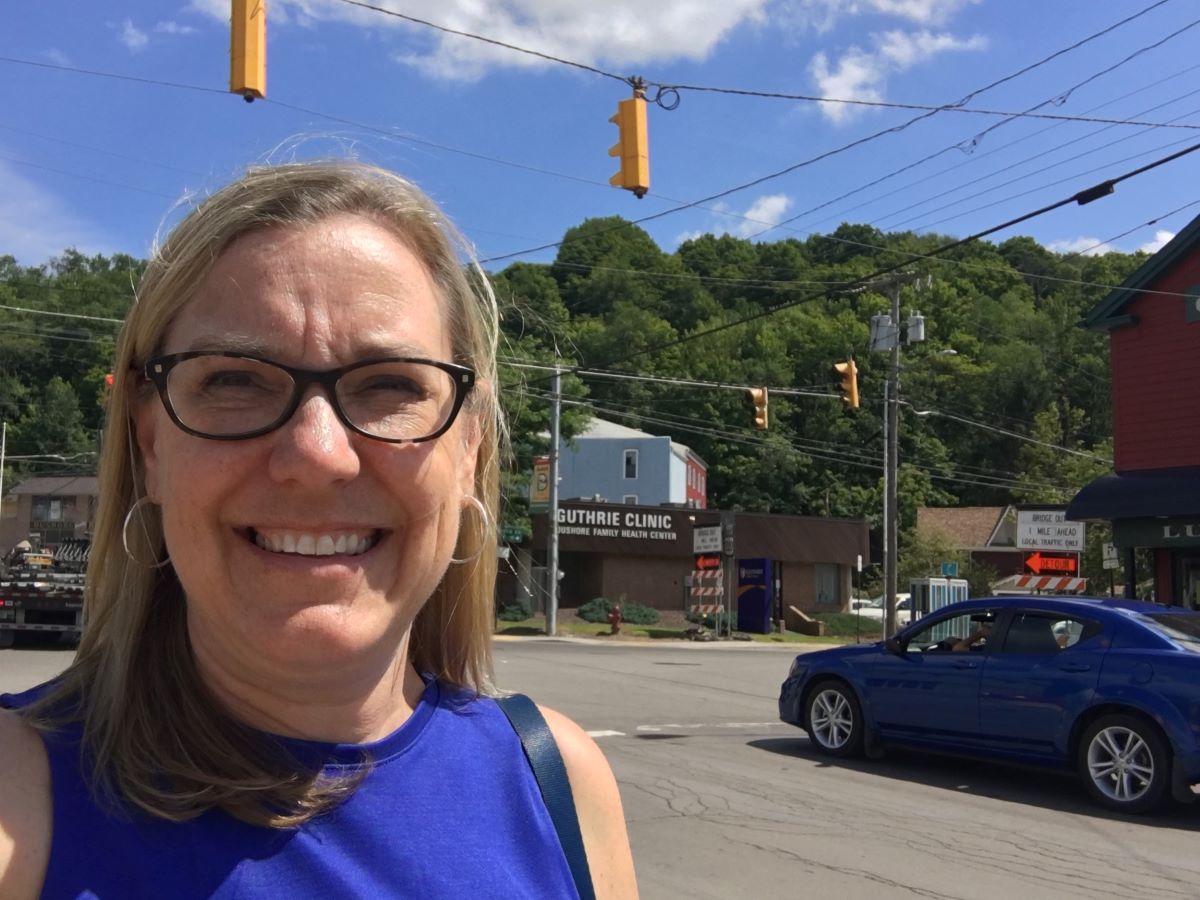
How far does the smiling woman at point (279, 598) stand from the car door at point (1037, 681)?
834 cm

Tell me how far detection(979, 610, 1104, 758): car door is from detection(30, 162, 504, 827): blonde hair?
8289 mm

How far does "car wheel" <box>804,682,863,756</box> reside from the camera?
10617mm

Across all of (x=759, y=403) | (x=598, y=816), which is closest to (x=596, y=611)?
(x=759, y=403)

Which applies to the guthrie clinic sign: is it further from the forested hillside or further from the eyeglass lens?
the eyeglass lens

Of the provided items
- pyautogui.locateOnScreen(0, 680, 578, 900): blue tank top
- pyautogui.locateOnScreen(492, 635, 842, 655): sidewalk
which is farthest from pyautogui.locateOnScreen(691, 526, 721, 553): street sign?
pyautogui.locateOnScreen(0, 680, 578, 900): blue tank top

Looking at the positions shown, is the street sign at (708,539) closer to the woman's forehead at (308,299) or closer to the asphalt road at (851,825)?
the asphalt road at (851,825)

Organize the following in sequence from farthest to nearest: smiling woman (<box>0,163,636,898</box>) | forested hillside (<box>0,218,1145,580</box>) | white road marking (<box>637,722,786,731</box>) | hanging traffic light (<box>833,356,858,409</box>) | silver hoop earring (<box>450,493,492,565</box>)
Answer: forested hillside (<box>0,218,1145,580</box>) → hanging traffic light (<box>833,356,858,409</box>) → white road marking (<box>637,722,786,731</box>) → silver hoop earring (<box>450,493,492,565</box>) → smiling woman (<box>0,163,636,898</box>)

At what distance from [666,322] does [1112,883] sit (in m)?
35.2

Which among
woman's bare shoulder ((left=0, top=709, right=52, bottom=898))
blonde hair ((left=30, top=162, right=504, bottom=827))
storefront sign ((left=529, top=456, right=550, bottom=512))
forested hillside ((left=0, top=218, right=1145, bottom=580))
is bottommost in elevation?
woman's bare shoulder ((left=0, top=709, right=52, bottom=898))

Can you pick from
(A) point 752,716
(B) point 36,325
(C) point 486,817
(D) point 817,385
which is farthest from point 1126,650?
(D) point 817,385

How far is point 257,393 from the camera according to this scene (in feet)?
4.87

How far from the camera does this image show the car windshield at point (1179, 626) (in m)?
8.76

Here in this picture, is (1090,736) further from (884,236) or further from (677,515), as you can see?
(884,236)

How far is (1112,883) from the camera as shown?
20.9ft
